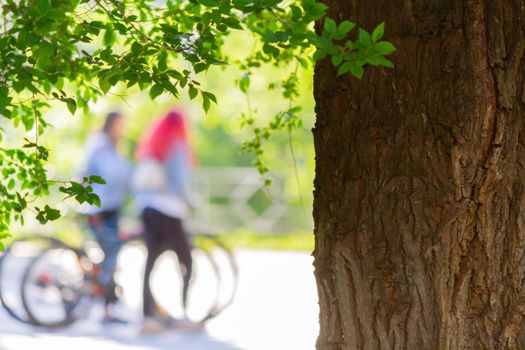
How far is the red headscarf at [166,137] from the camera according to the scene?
27.9ft

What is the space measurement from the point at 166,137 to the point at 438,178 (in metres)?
5.49

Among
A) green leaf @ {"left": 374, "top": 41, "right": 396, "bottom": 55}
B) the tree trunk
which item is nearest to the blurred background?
the tree trunk

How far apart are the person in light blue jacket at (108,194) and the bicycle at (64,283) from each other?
103 mm

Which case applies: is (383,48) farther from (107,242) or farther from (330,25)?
(107,242)

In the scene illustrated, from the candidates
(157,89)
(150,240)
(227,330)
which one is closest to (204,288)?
(227,330)

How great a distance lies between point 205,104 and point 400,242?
0.74 m

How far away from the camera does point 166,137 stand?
337 inches

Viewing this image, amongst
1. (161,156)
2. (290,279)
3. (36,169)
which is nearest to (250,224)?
(290,279)

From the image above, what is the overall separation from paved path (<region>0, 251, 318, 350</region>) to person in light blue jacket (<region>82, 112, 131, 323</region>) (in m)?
0.41

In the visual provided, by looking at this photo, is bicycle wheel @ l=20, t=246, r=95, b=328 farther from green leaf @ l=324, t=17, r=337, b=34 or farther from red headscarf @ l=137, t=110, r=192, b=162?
green leaf @ l=324, t=17, r=337, b=34

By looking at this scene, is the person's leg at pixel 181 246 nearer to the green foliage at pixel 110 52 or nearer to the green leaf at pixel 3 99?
the green foliage at pixel 110 52

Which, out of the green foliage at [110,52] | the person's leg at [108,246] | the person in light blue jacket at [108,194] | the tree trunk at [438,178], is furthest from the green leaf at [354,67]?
the person's leg at [108,246]

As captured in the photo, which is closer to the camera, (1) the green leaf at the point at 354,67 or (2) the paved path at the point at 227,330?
(1) the green leaf at the point at 354,67

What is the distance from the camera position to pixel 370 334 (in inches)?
132
